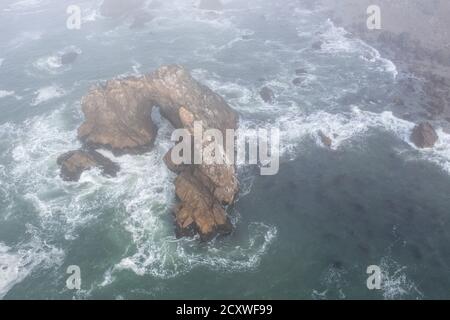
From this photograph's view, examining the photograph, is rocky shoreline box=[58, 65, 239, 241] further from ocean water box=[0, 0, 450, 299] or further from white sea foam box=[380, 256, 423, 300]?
white sea foam box=[380, 256, 423, 300]

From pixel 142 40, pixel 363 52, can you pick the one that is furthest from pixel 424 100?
pixel 142 40

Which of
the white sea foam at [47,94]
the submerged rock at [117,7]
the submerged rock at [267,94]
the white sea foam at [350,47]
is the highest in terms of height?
the submerged rock at [117,7]

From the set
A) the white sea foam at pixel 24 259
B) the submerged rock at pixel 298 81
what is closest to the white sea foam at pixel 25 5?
the submerged rock at pixel 298 81

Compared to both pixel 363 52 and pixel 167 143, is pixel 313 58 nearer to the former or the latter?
pixel 363 52

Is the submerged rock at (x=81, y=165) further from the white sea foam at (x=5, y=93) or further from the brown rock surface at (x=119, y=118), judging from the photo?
the white sea foam at (x=5, y=93)

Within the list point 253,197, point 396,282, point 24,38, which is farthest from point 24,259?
point 24,38
